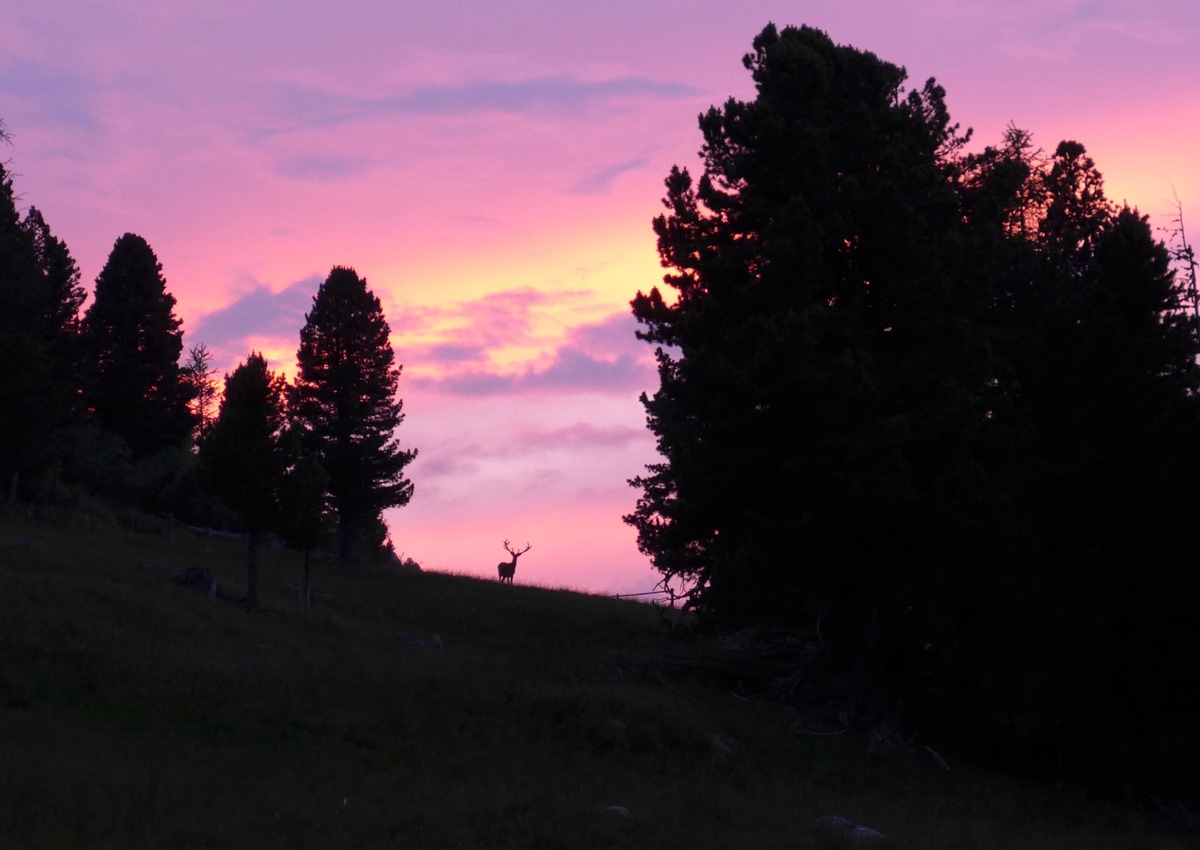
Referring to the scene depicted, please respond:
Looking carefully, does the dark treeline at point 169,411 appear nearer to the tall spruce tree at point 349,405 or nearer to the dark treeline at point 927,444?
the tall spruce tree at point 349,405

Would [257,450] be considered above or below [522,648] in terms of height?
above

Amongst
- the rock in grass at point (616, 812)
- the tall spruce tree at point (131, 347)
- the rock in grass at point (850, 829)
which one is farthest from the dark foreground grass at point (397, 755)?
the tall spruce tree at point (131, 347)

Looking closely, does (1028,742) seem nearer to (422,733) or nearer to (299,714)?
(422,733)

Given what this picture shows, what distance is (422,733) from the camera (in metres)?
22.0

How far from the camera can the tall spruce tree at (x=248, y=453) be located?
112 ft

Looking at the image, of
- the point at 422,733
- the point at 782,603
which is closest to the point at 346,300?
the point at 782,603

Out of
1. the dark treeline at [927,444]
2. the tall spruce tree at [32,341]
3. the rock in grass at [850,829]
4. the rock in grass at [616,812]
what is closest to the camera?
the rock in grass at [850,829]

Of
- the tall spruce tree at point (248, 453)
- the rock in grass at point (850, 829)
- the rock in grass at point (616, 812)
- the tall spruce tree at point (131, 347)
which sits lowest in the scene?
the rock in grass at point (616, 812)

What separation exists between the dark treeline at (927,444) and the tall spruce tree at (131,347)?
43.8 meters

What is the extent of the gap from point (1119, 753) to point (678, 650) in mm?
13093

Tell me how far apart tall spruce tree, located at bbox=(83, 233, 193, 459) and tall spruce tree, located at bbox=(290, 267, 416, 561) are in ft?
50.1

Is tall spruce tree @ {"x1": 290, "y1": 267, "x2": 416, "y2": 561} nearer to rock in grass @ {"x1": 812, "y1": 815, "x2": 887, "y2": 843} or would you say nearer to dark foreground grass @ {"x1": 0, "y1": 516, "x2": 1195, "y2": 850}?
dark foreground grass @ {"x1": 0, "y1": 516, "x2": 1195, "y2": 850}

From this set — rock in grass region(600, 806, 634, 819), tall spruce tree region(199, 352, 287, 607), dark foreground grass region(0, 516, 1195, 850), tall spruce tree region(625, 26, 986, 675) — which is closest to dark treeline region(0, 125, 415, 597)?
tall spruce tree region(199, 352, 287, 607)

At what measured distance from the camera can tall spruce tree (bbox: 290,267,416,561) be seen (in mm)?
53312
